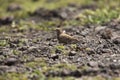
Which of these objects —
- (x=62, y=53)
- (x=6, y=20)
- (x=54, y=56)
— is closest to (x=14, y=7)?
(x=6, y=20)

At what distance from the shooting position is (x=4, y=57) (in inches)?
405

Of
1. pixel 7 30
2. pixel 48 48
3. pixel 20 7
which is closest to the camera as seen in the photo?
pixel 48 48

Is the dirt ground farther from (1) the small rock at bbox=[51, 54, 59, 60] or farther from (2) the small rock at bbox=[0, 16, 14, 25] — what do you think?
(2) the small rock at bbox=[0, 16, 14, 25]

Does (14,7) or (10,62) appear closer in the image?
(10,62)

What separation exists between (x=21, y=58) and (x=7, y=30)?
4.30 meters

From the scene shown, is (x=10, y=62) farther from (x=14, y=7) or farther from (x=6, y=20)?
(x=14, y=7)

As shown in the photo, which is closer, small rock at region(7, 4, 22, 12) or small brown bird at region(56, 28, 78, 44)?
small brown bird at region(56, 28, 78, 44)

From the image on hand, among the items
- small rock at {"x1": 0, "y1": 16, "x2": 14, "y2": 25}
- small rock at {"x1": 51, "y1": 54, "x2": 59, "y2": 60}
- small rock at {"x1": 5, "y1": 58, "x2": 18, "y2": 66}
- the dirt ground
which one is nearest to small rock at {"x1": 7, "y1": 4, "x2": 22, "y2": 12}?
small rock at {"x1": 0, "y1": 16, "x2": 14, "y2": 25}

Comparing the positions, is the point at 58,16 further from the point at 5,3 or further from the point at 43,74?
the point at 43,74

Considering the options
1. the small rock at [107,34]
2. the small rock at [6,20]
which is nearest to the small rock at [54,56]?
the small rock at [107,34]

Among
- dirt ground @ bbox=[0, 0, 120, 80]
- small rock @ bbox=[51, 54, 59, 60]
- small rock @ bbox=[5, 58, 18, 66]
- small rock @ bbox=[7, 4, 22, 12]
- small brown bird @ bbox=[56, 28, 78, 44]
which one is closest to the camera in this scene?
dirt ground @ bbox=[0, 0, 120, 80]

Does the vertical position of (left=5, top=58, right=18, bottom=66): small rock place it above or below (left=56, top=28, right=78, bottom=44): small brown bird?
below

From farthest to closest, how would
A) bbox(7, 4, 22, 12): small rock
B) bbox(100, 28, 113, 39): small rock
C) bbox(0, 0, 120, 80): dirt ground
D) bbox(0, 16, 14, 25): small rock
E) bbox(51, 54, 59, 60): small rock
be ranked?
bbox(7, 4, 22, 12): small rock
bbox(0, 16, 14, 25): small rock
bbox(100, 28, 113, 39): small rock
bbox(51, 54, 59, 60): small rock
bbox(0, 0, 120, 80): dirt ground

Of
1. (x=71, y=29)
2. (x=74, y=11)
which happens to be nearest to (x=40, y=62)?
(x=71, y=29)
